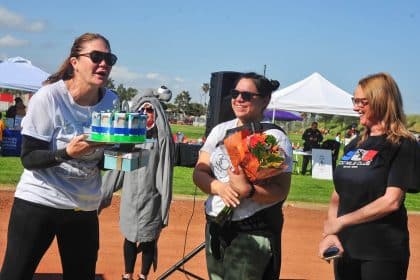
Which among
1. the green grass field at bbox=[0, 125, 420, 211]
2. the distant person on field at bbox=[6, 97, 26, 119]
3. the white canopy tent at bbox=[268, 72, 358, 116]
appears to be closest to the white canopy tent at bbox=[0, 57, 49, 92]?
the distant person on field at bbox=[6, 97, 26, 119]

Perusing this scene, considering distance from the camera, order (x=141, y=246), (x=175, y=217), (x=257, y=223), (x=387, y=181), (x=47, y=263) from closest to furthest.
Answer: (x=387, y=181), (x=257, y=223), (x=141, y=246), (x=47, y=263), (x=175, y=217)

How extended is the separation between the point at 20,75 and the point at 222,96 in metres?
15.0

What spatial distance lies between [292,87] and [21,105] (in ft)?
32.6

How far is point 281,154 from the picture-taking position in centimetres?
329

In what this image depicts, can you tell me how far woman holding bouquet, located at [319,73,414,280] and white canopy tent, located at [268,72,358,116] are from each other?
16.4 m

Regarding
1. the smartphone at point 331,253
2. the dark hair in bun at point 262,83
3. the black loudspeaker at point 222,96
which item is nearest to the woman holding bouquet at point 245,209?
the dark hair in bun at point 262,83

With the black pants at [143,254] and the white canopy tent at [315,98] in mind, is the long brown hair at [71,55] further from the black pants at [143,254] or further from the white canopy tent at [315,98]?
the white canopy tent at [315,98]

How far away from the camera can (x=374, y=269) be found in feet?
10.6

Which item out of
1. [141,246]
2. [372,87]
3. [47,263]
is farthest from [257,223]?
[47,263]

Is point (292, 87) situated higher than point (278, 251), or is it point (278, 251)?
point (292, 87)

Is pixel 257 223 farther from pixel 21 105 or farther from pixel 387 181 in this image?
pixel 21 105

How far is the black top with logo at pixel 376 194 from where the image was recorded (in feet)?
10.5

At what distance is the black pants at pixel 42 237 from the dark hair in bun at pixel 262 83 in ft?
4.35

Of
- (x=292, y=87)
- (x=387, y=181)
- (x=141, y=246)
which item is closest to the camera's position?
(x=387, y=181)
